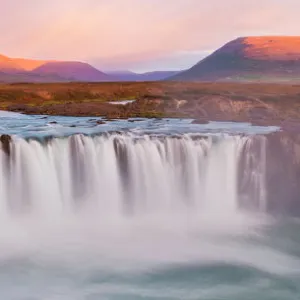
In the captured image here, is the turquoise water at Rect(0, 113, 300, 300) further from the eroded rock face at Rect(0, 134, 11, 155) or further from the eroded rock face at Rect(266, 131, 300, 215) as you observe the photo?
the eroded rock face at Rect(266, 131, 300, 215)

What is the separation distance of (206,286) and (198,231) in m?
3.55

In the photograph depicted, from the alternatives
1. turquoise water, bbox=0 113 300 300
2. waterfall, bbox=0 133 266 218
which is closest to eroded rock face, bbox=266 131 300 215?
waterfall, bbox=0 133 266 218

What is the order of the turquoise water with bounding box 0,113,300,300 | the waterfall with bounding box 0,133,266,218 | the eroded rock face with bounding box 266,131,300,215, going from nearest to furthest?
the turquoise water with bounding box 0,113,300,300, the waterfall with bounding box 0,133,266,218, the eroded rock face with bounding box 266,131,300,215

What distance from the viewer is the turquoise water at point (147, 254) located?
1277 cm

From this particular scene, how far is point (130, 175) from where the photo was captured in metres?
17.4

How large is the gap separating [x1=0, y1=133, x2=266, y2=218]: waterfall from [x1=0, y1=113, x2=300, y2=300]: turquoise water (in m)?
0.10

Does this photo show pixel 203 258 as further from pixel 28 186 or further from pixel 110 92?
pixel 110 92

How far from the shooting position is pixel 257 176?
1817cm

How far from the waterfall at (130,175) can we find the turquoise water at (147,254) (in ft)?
0.33

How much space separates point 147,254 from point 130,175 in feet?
11.1

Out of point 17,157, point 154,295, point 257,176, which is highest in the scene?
point 17,157

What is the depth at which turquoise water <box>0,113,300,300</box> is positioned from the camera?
503 inches

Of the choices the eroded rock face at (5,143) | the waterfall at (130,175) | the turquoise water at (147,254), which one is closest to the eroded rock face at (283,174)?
the waterfall at (130,175)

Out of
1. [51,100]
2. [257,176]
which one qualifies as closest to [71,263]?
[257,176]
